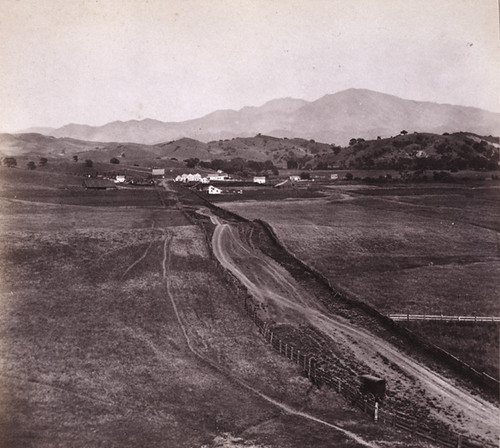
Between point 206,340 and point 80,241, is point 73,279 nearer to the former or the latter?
point 80,241

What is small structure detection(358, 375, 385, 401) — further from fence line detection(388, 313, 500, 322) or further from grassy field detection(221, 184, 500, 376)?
fence line detection(388, 313, 500, 322)

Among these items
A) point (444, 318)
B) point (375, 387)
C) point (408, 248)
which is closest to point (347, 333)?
point (444, 318)

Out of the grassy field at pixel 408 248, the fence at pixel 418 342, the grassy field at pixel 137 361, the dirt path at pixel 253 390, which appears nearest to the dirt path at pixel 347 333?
the fence at pixel 418 342

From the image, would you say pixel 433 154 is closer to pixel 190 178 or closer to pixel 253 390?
pixel 190 178

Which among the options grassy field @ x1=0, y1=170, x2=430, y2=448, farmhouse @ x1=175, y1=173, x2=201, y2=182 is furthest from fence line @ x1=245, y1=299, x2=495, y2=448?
farmhouse @ x1=175, y1=173, x2=201, y2=182

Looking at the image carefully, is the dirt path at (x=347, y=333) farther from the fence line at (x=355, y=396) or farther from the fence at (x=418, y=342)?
the fence line at (x=355, y=396)

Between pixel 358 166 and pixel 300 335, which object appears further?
pixel 358 166

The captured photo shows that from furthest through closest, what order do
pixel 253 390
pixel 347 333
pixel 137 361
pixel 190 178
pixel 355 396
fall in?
1. pixel 190 178
2. pixel 347 333
3. pixel 137 361
4. pixel 253 390
5. pixel 355 396

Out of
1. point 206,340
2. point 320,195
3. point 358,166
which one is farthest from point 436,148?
point 206,340
